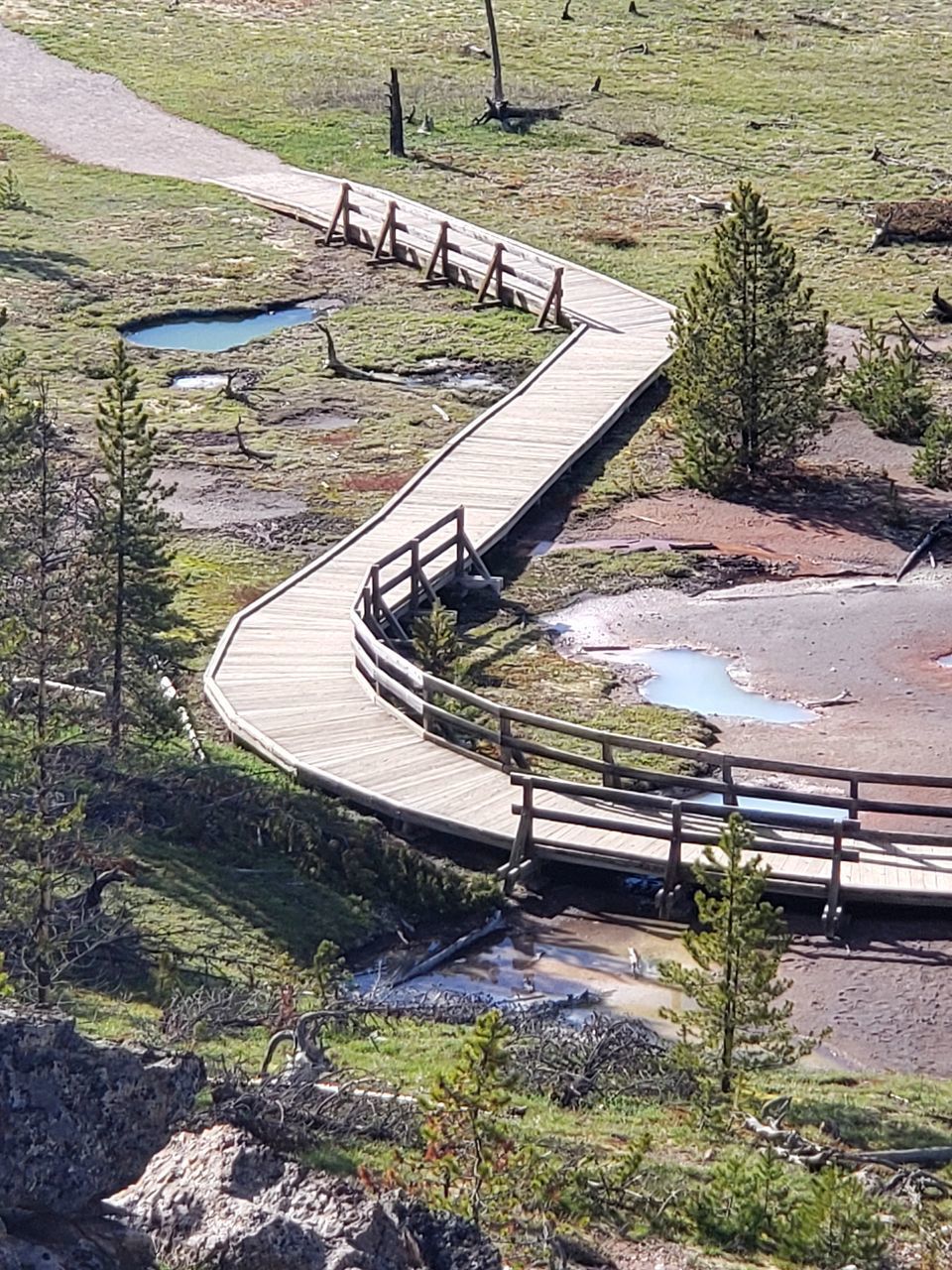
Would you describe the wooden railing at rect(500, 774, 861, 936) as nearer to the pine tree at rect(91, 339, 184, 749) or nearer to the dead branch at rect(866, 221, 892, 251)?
the pine tree at rect(91, 339, 184, 749)

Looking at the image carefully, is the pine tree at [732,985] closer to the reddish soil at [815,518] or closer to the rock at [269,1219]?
the rock at [269,1219]

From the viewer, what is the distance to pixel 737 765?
21281 mm

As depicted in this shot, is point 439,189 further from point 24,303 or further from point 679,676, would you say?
point 679,676

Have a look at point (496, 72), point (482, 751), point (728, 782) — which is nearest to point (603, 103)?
point (496, 72)

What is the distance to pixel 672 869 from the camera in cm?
2095

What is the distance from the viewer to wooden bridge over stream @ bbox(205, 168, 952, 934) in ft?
69.1

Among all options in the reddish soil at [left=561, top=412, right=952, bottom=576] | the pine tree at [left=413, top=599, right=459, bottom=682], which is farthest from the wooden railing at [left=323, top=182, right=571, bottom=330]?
the pine tree at [left=413, top=599, right=459, bottom=682]

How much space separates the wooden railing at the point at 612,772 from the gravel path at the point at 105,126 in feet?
95.8

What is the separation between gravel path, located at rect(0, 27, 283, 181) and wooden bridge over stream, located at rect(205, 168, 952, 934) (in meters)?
22.7

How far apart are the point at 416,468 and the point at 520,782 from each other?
13.2m

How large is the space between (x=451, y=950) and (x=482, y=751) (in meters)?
4.41

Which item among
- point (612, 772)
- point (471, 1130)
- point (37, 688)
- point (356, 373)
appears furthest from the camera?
point (356, 373)

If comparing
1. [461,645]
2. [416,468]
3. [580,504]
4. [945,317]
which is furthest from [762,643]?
[945,317]

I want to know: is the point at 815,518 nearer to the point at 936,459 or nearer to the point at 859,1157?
the point at 936,459
